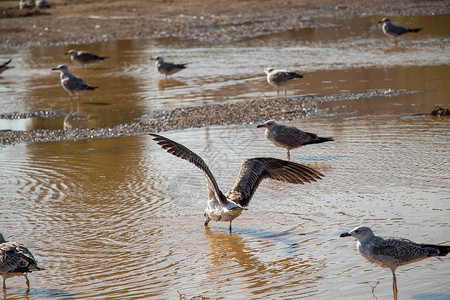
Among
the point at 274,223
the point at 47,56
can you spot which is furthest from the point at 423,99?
the point at 47,56

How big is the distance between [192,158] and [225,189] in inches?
68.9

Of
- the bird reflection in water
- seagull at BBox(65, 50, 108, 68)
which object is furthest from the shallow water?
seagull at BBox(65, 50, 108, 68)

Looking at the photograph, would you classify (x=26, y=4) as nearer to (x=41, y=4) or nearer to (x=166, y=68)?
(x=41, y=4)

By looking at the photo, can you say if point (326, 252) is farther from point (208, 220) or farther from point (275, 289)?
point (208, 220)

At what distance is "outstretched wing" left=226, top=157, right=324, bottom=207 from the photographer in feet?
25.3

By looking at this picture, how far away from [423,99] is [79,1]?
22903 millimetres

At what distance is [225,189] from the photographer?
8.88 metres

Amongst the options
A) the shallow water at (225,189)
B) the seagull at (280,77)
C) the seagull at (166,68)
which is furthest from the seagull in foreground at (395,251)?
the seagull at (166,68)

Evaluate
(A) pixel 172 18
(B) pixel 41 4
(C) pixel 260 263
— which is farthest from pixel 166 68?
(B) pixel 41 4

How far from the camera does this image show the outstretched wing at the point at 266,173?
7.71 metres

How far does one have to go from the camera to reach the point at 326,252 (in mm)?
6660

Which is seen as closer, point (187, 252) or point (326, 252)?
point (326, 252)

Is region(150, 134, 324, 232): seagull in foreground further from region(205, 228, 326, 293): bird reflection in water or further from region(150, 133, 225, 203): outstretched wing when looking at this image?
region(205, 228, 326, 293): bird reflection in water

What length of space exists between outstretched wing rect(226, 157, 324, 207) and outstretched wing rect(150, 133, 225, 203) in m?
0.42
